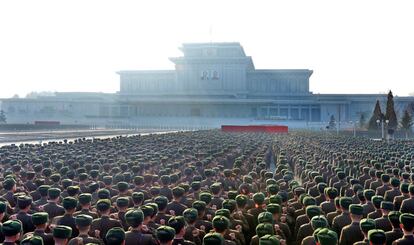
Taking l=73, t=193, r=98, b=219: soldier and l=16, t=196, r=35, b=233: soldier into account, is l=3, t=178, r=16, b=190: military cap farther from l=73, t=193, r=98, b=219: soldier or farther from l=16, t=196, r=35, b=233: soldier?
l=73, t=193, r=98, b=219: soldier

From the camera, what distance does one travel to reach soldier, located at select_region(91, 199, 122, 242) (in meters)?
7.77

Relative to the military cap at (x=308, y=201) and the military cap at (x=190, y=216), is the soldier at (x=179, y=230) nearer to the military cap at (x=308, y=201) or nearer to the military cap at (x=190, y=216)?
the military cap at (x=190, y=216)

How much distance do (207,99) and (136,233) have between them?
89.4m

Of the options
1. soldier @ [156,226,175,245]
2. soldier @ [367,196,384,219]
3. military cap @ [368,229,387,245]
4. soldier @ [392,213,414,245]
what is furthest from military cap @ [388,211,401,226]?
soldier @ [156,226,175,245]

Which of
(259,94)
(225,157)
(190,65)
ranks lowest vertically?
(225,157)

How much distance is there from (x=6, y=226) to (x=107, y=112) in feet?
318

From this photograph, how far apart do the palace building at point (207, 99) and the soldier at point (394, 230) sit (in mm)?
78875

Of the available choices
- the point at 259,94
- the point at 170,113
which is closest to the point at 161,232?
the point at 170,113

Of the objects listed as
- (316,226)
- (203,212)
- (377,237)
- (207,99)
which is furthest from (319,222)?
(207,99)

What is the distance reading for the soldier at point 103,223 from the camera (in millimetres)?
7766

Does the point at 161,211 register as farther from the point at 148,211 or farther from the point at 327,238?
the point at 327,238

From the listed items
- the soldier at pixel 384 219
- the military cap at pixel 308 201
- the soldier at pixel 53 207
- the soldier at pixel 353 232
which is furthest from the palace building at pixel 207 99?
the soldier at pixel 353 232

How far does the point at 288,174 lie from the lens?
1367 centimetres

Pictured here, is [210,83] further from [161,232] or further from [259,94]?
[161,232]
